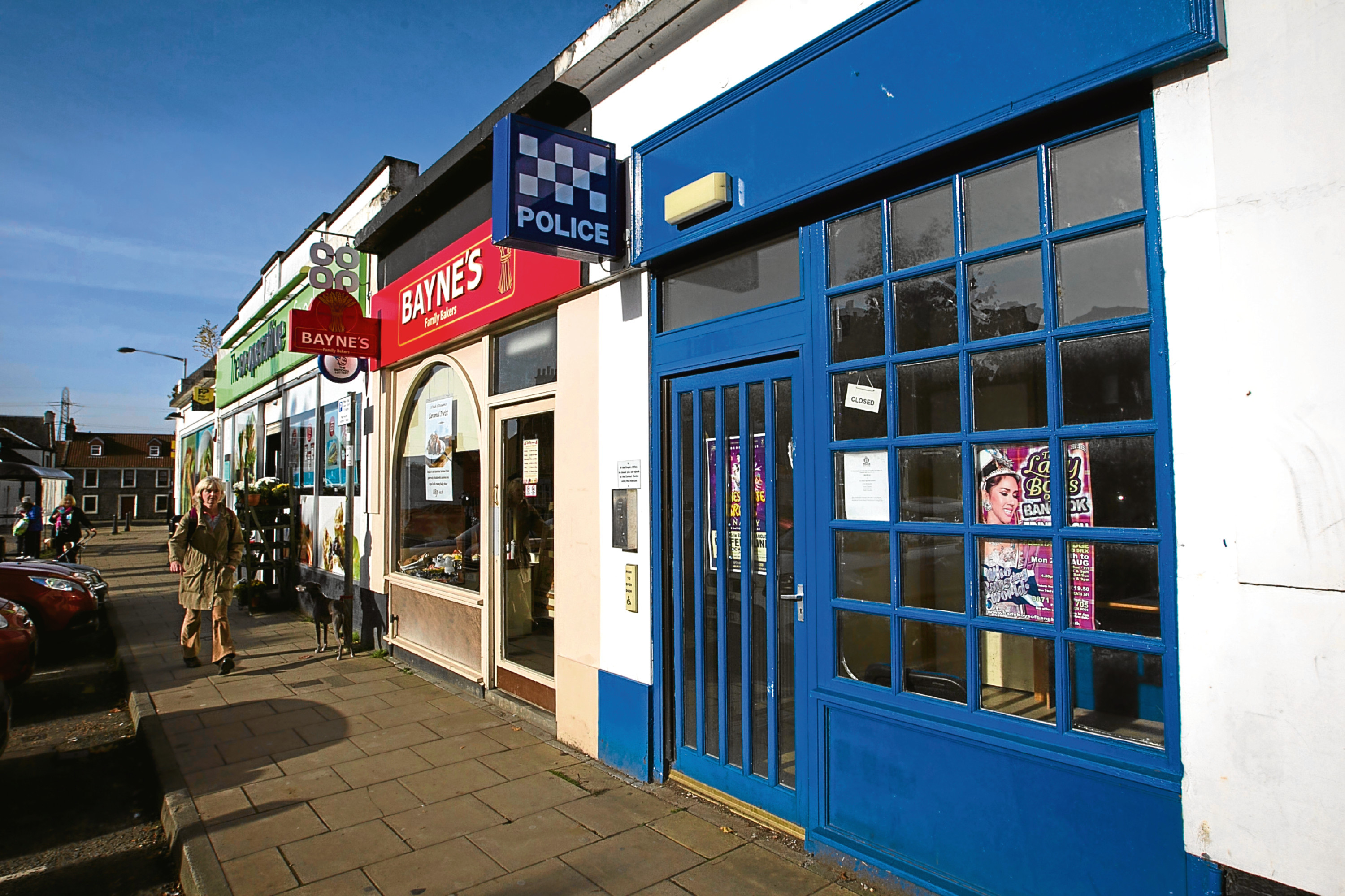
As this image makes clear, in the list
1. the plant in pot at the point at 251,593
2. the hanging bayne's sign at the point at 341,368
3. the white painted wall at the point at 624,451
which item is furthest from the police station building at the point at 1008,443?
the plant in pot at the point at 251,593

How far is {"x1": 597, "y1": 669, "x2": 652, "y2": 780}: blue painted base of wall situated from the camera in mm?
4566

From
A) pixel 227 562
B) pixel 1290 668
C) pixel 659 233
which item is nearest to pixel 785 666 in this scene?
pixel 1290 668

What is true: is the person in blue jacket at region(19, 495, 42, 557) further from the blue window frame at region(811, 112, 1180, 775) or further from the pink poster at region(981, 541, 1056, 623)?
the pink poster at region(981, 541, 1056, 623)

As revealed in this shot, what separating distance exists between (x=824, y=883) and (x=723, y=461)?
200 cm

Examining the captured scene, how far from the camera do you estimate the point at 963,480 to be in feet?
10.1

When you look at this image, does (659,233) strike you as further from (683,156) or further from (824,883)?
(824,883)

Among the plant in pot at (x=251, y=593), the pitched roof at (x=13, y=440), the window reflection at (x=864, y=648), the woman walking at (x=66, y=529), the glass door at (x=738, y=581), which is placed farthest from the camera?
the pitched roof at (x=13, y=440)

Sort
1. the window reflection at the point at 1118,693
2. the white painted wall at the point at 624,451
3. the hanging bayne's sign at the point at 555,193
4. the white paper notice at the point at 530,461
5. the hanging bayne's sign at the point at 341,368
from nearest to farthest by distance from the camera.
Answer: the window reflection at the point at 1118,693
the hanging bayne's sign at the point at 555,193
the white painted wall at the point at 624,451
the white paper notice at the point at 530,461
the hanging bayne's sign at the point at 341,368

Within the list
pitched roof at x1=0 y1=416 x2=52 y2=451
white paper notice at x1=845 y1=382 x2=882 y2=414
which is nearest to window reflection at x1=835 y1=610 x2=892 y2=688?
white paper notice at x1=845 y1=382 x2=882 y2=414

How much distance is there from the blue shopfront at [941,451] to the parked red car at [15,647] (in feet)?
18.1

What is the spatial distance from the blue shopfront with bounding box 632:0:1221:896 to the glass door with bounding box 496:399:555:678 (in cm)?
170

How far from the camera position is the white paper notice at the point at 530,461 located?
600 cm

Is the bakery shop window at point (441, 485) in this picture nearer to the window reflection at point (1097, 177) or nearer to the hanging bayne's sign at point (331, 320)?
the hanging bayne's sign at point (331, 320)

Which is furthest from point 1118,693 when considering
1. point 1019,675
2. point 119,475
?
point 119,475
